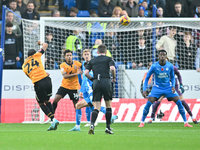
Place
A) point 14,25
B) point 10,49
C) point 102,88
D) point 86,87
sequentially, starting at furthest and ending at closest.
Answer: point 14,25 < point 10,49 < point 86,87 < point 102,88

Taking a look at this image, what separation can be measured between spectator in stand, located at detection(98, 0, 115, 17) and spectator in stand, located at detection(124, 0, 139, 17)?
619mm

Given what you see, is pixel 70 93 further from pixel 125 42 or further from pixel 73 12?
pixel 73 12

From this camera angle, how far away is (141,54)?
14516 mm

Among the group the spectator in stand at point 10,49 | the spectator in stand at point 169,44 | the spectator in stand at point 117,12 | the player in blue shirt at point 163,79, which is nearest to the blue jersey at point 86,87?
the player in blue shirt at point 163,79

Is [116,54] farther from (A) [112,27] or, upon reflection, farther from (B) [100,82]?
(B) [100,82]

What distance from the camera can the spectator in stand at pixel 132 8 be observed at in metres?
16.0

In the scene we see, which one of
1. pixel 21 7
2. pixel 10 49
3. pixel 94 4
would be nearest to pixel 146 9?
pixel 94 4

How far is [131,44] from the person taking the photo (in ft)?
47.9

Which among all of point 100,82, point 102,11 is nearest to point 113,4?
point 102,11

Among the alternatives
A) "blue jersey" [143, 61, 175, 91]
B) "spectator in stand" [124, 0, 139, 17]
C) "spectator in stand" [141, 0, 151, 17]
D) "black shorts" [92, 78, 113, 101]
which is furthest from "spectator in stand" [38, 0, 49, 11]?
"black shorts" [92, 78, 113, 101]

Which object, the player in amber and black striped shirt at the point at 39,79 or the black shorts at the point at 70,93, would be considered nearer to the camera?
the player in amber and black striped shirt at the point at 39,79

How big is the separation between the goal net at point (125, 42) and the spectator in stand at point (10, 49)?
90cm

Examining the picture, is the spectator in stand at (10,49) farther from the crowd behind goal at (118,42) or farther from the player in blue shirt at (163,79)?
the player in blue shirt at (163,79)

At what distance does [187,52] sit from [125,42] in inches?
95.4
